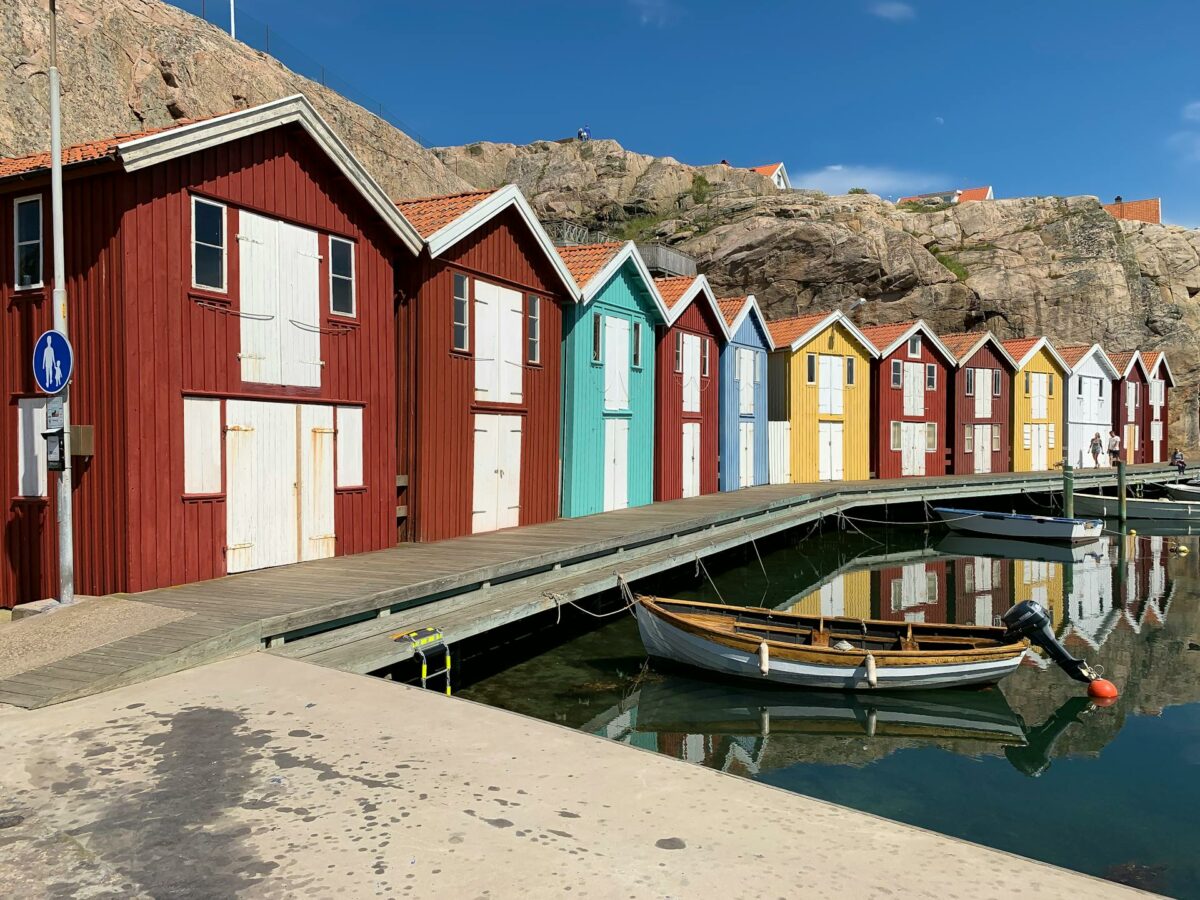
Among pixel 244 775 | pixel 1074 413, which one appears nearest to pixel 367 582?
pixel 244 775

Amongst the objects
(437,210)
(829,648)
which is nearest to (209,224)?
(437,210)

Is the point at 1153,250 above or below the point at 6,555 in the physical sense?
above

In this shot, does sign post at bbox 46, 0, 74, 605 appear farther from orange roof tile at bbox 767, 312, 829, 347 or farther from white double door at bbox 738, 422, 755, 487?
orange roof tile at bbox 767, 312, 829, 347

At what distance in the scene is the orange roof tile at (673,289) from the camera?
27812mm

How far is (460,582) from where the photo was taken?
41.3ft

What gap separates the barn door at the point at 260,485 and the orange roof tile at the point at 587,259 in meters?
10.4

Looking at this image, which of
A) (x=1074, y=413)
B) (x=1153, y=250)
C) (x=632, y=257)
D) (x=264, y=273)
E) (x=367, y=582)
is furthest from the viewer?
(x=1153, y=250)

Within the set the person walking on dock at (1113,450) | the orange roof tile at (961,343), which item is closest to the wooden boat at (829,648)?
the orange roof tile at (961,343)

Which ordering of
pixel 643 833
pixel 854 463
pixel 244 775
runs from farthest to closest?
pixel 854 463
pixel 244 775
pixel 643 833

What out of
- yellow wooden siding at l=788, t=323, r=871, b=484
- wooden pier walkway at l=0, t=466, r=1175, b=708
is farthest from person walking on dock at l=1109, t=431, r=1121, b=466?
wooden pier walkway at l=0, t=466, r=1175, b=708

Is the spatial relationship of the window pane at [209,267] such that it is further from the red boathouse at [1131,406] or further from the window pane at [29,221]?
the red boathouse at [1131,406]

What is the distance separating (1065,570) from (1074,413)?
26342 millimetres

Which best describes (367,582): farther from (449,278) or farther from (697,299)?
(697,299)

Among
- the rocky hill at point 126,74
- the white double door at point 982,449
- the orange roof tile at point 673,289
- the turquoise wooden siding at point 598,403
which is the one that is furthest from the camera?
the white double door at point 982,449
